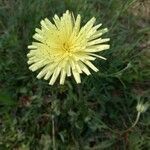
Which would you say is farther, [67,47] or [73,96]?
[73,96]

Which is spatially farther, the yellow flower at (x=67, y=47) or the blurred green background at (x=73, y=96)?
the blurred green background at (x=73, y=96)

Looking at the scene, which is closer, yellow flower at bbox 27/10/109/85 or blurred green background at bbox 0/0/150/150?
yellow flower at bbox 27/10/109/85

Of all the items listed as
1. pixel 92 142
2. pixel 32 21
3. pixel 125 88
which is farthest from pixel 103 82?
pixel 32 21

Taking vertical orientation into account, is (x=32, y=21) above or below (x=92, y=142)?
above

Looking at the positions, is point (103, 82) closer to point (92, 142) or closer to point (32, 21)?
point (92, 142)
